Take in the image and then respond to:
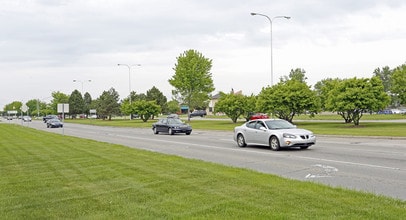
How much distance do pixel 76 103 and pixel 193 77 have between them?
2839 inches

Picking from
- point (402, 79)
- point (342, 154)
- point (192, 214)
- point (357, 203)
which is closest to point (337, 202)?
point (357, 203)

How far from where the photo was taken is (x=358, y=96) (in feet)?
121

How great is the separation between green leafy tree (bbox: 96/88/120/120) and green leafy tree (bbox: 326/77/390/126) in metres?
69.1

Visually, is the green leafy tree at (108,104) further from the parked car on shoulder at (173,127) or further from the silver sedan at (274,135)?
the silver sedan at (274,135)

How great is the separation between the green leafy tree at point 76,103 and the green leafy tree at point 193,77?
68.6m

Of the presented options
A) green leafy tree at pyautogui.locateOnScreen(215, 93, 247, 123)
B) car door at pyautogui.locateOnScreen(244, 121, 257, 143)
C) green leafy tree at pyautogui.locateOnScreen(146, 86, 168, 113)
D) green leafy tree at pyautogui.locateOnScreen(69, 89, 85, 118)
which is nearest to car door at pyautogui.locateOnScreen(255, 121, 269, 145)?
car door at pyautogui.locateOnScreen(244, 121, 257, 143)

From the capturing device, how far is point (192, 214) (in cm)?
632

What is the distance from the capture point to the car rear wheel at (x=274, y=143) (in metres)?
18.1

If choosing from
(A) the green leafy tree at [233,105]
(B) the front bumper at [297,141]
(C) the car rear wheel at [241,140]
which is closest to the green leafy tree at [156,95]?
(A) the green leafy tree at [233,105]

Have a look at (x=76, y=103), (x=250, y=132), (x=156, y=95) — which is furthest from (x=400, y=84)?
(x=76, y=103)

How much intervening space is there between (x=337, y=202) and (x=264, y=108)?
38077 mm

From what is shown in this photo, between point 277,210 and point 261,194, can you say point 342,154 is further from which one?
point 277,210

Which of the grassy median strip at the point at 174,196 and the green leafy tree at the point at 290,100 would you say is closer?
the grassy median strip at the point at 174,196

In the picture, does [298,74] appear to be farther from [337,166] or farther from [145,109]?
[337,166]
